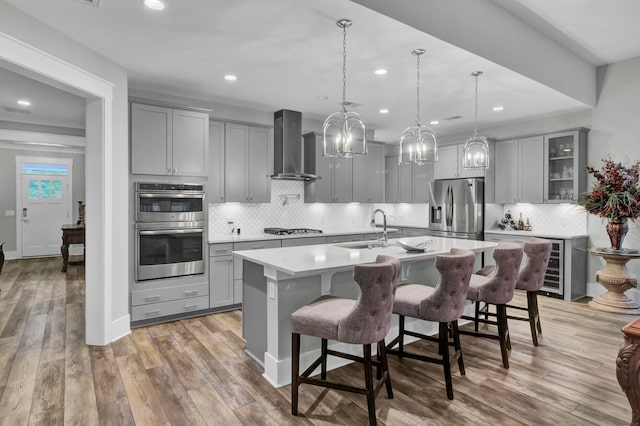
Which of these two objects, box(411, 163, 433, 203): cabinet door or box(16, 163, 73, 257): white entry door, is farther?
box(16, 163, 73, 257): white entry door

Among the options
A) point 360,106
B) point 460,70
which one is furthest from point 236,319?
point 460,70

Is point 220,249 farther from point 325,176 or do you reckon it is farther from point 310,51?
point 310,51

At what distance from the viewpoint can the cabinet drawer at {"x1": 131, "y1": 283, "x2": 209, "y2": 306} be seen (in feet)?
13.7

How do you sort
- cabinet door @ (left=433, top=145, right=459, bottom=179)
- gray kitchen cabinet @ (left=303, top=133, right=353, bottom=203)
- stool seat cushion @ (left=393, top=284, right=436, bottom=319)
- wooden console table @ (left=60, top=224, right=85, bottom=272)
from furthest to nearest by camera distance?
1. wooden console table @ (left=60, top=224, right=85, bottom=272)
2. cabinet door @ (left=433, top=145, right=459, bottom=179)
3. gray kitchen cabinet @ (left=303, top=133, right=353, bottom=203)
4. stool seat cushion @ (left=393, top=284, right=436, bottom=319)

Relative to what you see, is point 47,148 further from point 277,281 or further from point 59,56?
point 277,281

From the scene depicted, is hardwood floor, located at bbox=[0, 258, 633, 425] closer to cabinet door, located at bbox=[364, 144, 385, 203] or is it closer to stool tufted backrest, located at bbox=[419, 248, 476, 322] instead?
stool tufted backrest, located at bbox=[419, 248, 476, 322]

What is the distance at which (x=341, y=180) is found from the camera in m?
6.49

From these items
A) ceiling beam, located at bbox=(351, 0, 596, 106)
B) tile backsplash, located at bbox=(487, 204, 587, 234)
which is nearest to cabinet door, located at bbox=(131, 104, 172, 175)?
ceiling beam, located at bbox=(351, 0, 596, 106)

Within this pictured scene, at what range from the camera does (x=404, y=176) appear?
25.5ft

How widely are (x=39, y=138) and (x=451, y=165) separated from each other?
7851 millimetres

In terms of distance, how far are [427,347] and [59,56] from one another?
4238 millimetres

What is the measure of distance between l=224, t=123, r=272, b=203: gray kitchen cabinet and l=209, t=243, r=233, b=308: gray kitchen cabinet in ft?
2.64

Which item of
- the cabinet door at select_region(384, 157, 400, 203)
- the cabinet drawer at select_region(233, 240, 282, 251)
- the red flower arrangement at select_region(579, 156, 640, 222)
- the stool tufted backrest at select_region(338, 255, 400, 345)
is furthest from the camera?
the cabinet door at select_region(384, 157, 400, 203)

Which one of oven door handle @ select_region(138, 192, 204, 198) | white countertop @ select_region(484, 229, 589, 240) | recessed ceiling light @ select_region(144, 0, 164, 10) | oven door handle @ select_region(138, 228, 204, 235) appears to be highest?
recessed ceiling light @ select_region(144, 0, 164, 10)
